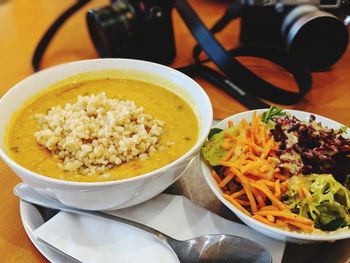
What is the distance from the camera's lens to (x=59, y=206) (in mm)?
809

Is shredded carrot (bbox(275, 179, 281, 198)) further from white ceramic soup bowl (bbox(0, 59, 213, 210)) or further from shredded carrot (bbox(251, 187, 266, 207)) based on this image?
white ceramic soup bowl (bbox(0, 59, 213, 210))

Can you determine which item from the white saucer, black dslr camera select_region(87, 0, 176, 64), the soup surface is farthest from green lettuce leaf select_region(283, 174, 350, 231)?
black dslr camera select_region(87, 0, 176, 64)

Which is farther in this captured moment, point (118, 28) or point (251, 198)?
point (118, 28)

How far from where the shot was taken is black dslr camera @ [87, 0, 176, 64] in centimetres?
139

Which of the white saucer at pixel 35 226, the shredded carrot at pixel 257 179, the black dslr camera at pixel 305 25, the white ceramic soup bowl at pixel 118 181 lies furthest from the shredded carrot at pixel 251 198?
the black dslr camera at pixel 305 25

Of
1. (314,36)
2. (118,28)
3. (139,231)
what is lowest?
(314,36)

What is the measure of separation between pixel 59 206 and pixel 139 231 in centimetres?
17

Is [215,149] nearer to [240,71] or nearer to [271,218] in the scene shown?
[271,218]

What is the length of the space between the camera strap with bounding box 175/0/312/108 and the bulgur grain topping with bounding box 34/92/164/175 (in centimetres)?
44

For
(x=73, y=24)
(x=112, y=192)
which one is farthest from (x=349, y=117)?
(x=73, y=24)

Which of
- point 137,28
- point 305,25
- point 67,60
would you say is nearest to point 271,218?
point 305,25

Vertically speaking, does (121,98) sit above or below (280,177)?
above

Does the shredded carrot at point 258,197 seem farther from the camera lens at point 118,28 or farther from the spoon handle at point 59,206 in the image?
the camera lens at point 118,28

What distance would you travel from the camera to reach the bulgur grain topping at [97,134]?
77cm
